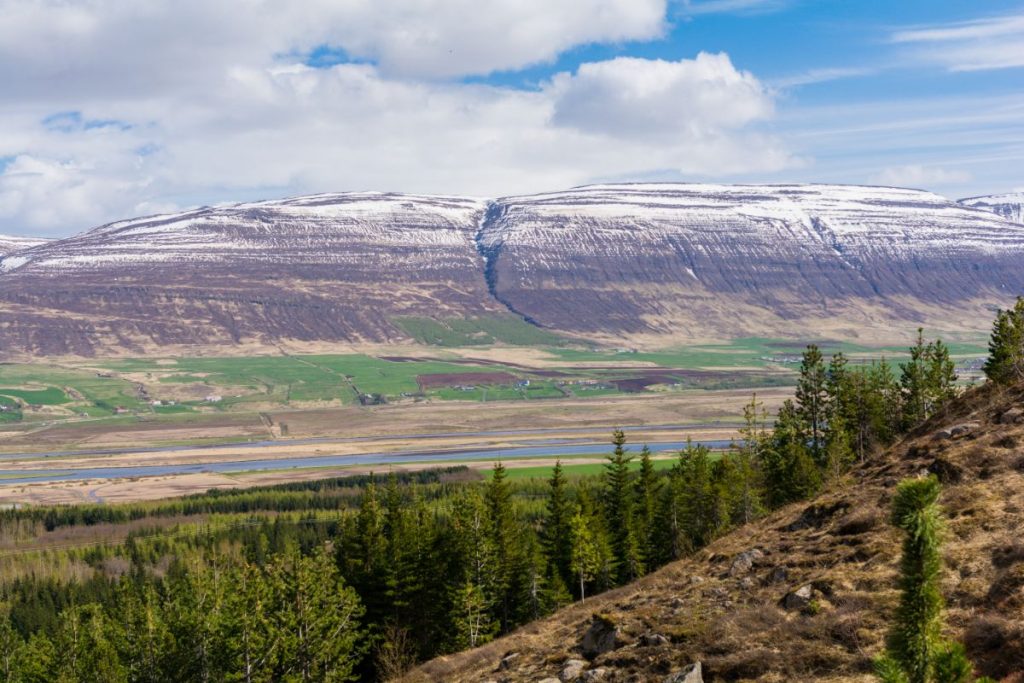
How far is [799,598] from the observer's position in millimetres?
31312

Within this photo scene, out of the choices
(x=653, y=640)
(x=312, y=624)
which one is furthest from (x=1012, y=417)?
(x=312, y=624)

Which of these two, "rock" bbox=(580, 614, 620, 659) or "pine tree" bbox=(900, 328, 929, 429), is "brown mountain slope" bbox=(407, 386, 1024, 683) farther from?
"pine tree" bbox=(900, 328, 929, 429)

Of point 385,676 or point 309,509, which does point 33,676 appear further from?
point 309,509

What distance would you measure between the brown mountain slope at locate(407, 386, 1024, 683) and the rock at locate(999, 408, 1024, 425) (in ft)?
0.70

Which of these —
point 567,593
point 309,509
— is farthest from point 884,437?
point 309,509

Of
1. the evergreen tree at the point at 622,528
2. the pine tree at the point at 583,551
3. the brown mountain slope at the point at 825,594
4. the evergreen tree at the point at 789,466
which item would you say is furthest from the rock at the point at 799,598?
the evergreen tree at the point at 622,528

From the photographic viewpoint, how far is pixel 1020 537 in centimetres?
2972

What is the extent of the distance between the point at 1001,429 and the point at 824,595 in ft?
50.3

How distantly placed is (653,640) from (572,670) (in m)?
3.08

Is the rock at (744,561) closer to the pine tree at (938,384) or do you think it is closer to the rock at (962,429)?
the rock at (962,429)

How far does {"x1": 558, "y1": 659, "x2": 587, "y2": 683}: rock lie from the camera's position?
32.2 meters

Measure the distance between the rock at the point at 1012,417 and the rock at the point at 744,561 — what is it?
511 inches

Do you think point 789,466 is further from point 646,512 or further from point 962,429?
point 962,429

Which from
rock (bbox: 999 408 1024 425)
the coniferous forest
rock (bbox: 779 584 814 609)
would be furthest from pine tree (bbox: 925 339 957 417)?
rock (bbox: 779 584 814 609)
